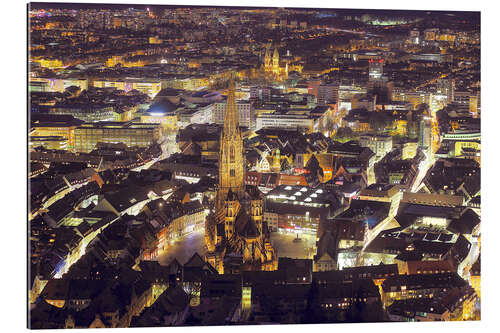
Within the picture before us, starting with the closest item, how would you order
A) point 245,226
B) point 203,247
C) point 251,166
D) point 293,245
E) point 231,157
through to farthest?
point 245,226 < point 203,247 < point 293,245 < point 231,157 < point 251,166

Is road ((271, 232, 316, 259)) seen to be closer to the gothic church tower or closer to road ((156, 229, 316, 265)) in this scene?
road ((156, 229, 316, 265))

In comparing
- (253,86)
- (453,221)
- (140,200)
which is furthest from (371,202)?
(253,86)

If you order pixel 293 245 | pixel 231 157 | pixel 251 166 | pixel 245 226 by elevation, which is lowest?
pixel 293 245

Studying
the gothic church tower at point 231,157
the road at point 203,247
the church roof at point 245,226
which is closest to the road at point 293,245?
the road at point 203,247

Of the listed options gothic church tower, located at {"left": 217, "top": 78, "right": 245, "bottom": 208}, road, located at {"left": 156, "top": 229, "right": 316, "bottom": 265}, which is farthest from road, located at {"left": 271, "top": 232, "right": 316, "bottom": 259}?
gothic church tower, located at {"left": 217, "top": 78, "right": 245, "bottom": 208}

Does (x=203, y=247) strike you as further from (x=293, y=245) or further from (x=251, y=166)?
(x=251, y=166)

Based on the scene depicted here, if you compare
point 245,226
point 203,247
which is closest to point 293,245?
point 245,226

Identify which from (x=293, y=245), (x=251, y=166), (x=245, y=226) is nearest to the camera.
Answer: (x=245, y=226)

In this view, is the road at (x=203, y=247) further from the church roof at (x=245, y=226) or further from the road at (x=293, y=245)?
the church roof at (x=245, y=226)

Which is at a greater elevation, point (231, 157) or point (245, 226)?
point (231, 157)
